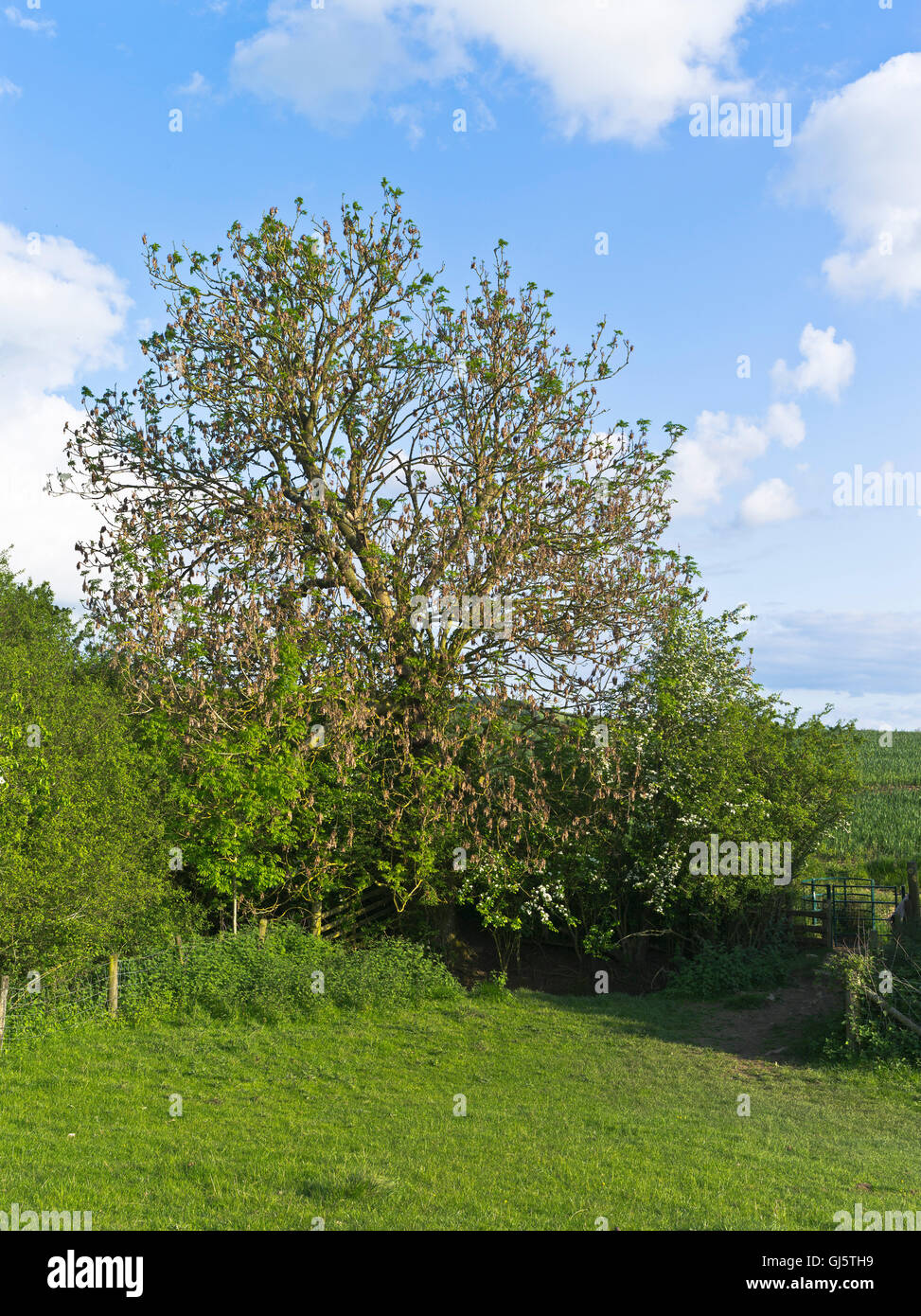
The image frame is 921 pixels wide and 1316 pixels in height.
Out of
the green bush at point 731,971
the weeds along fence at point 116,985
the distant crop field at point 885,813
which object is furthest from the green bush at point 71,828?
the distant crop field at point 885,813

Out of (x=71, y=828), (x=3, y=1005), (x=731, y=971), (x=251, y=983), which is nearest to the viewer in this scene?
(x=3, y=1005)

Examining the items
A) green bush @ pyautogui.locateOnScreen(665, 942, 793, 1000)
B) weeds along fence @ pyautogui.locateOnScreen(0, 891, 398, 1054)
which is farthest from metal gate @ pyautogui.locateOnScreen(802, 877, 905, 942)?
weeds along fence @ pyautogui.locateOnScreen(0, 891, 398, 1054)

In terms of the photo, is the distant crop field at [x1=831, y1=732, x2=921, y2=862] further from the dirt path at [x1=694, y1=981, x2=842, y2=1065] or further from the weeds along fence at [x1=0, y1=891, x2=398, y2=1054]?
the weeds along fence at [x1=0, y1=891, x2=398, y2=1054]

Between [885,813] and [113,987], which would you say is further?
[885,813]

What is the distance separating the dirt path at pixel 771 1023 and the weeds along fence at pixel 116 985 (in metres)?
7.82

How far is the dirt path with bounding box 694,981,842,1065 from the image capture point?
16.6 metres

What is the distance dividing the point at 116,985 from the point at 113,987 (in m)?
0.12

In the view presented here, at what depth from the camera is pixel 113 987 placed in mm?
15539

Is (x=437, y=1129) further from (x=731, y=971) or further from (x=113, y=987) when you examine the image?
(x=731, y=971)

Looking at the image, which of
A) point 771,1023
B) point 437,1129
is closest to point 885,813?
point 771,1023

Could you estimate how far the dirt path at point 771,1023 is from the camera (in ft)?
54.6
